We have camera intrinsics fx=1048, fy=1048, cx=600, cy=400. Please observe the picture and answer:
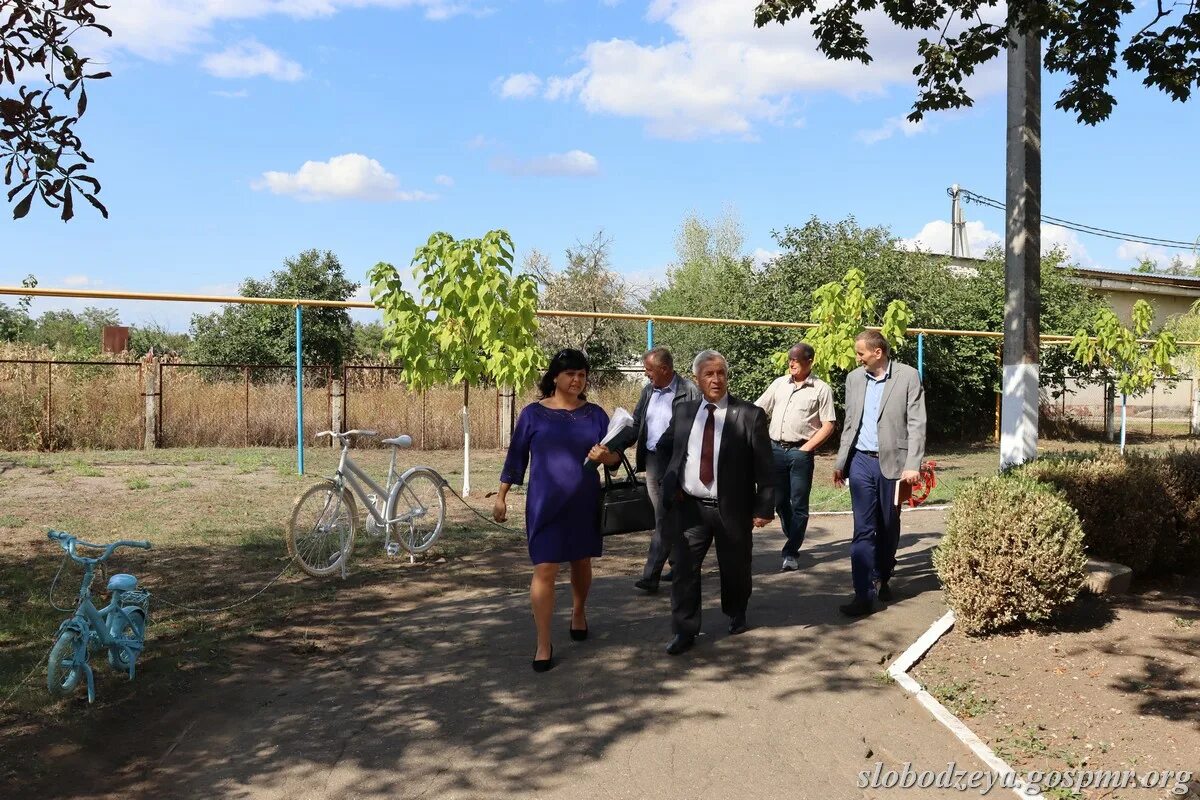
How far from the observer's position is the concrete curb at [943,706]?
13.7 ft

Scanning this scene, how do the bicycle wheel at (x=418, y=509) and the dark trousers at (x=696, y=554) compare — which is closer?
the dark trousers at (x=696, y=554)

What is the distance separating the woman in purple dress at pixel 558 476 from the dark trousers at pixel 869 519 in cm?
180

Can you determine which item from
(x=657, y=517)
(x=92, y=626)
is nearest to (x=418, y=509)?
(x=657, y=517)

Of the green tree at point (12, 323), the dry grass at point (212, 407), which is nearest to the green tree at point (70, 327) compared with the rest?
the green tree at point (12, 323)

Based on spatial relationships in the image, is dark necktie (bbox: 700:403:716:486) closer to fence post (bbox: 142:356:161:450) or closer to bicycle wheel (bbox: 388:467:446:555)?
bicycle wheel (bbox: 388:467:446:555)

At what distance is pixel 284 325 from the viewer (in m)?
30.2

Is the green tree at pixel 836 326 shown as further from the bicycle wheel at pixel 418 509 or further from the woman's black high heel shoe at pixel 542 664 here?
the woman's black high heel shoe at pixel 542 664

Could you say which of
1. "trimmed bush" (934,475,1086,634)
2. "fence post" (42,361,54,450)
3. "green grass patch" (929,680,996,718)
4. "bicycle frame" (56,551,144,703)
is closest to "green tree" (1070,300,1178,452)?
"trimmed bush" (934,475,1086,634)

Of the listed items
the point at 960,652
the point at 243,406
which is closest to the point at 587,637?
the point at 960,652

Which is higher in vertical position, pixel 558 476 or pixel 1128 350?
pixel 1128 350

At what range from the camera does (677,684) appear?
5.41 metres

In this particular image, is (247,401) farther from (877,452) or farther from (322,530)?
(877,452)

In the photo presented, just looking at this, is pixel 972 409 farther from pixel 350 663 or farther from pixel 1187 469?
pixel 350 663

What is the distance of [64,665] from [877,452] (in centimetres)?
476
